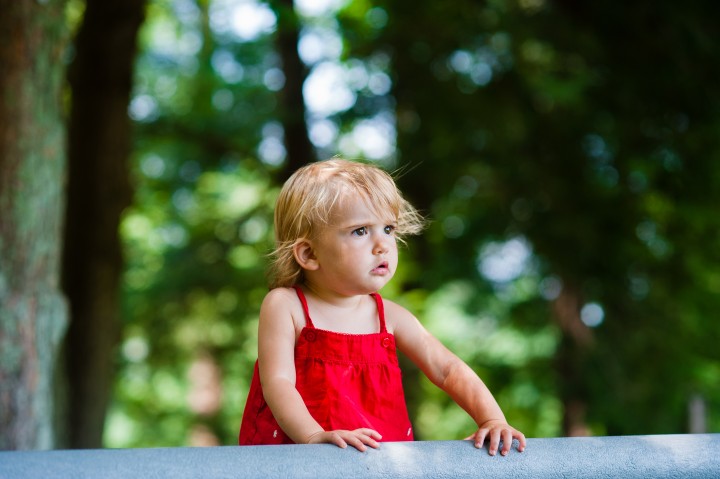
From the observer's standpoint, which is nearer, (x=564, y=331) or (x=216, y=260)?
(x=564, y=331)

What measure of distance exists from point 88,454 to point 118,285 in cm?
583

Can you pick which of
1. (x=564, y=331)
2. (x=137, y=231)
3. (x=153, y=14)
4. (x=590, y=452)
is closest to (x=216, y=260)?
(x=564, y=331)

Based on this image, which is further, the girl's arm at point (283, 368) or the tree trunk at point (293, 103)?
the tree trunk at point (293, 103)

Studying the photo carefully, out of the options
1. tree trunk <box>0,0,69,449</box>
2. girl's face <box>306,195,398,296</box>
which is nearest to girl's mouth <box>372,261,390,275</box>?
girl's face <box>306,195,398,296</box>

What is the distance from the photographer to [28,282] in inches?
172

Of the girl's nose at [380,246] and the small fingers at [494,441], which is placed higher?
the girl's nose at [380,246]

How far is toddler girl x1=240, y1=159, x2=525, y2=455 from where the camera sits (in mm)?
2180

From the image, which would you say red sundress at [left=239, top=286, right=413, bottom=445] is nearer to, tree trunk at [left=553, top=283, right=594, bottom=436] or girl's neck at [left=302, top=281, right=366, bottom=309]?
girl's neck at [left=302, top=281, right=366, bottom=309]

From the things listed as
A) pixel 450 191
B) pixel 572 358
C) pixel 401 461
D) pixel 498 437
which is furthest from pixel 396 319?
pixel 450 191

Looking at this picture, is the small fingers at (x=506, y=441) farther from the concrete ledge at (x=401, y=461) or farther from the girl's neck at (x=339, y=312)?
the girl's neck at (x=339, y=312)

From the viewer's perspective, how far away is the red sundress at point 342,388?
2.18 meters

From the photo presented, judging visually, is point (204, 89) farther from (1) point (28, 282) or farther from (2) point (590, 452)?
(2) point (590, 452)

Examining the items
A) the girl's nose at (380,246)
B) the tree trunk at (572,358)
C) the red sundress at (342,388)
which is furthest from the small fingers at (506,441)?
the tree trunk at (572,358)

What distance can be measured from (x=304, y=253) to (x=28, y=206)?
258 centimetres
